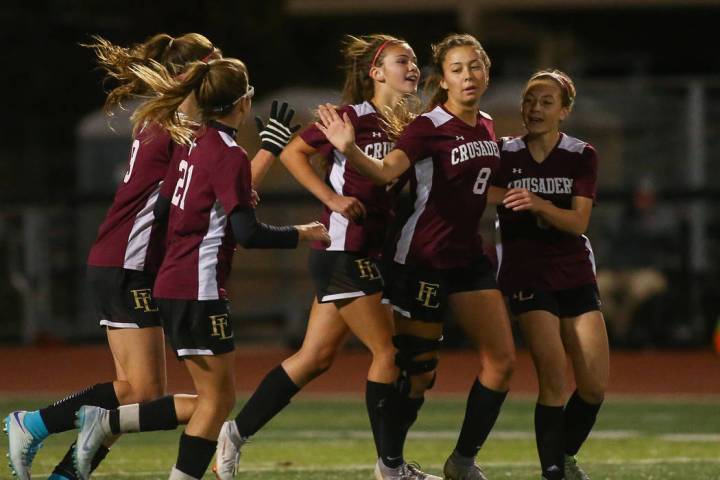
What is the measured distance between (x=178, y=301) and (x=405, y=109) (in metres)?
1.91

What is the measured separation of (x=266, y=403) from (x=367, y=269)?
0.84 m

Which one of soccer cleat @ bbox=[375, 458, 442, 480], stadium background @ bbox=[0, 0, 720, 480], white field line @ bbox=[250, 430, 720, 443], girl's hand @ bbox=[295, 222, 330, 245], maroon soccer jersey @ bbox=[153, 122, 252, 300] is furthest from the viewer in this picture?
stadium background @ bbox=[0, 0, 720, 480]

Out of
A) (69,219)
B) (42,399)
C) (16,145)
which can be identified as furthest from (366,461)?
(16,145)

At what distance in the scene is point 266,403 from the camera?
26.7 ft

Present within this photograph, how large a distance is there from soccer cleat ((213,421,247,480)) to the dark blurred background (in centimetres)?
1108

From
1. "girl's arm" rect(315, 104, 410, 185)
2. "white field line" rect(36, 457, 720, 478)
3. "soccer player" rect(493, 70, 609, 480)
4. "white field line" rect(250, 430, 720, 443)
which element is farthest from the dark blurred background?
"girl's arm" rect(315, 104, 410, 185)

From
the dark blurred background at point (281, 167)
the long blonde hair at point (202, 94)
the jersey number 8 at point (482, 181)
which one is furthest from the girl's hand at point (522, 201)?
the dark blurred background at point (281, 167)

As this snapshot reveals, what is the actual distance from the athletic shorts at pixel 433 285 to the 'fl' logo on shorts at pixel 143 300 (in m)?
1.21

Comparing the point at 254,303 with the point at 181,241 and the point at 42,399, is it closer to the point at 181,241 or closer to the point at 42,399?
the point at 42,399

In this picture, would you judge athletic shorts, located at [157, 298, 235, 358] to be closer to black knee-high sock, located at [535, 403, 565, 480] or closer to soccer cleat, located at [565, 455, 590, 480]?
black knee-high sock, located at [535, 403, 565, 480]

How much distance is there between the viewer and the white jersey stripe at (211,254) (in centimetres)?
690

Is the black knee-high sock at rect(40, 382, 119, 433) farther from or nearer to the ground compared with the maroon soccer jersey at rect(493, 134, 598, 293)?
nearer to the ground

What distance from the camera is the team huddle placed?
24.0 feet

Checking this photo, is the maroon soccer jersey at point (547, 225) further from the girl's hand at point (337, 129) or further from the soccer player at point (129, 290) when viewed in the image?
the soccer player at point (129, 290)
